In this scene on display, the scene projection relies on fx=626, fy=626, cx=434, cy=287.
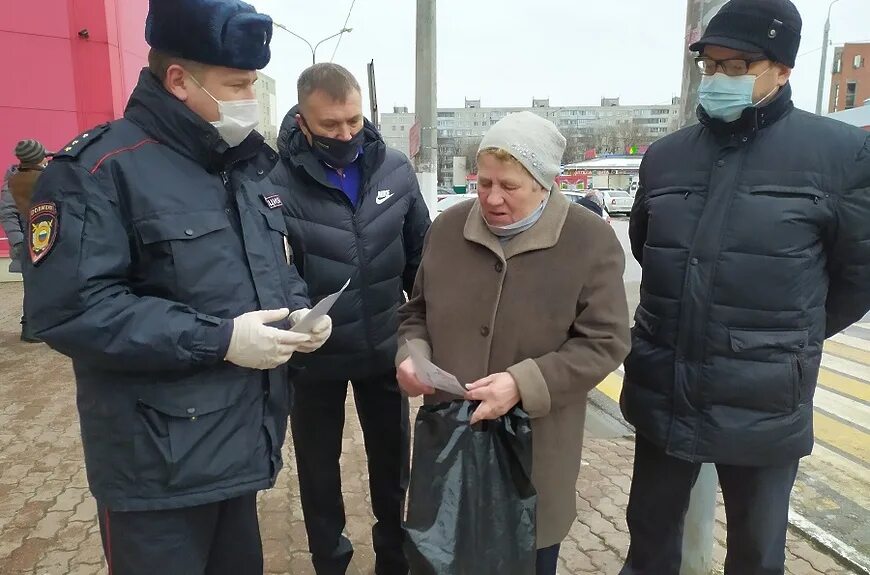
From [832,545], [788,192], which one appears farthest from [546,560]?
[832,545]

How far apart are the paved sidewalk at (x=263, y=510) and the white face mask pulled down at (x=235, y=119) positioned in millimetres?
2039

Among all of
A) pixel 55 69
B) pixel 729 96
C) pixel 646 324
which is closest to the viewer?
pixel 729 96

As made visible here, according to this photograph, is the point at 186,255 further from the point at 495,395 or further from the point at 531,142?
the point at 531,142

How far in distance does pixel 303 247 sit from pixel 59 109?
991cm

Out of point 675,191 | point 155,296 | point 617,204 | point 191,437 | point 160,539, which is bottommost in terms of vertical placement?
point 617,204

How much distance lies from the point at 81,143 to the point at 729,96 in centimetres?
190

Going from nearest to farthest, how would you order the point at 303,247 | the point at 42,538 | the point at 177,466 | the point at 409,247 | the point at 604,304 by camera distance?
the point at 177,466 → the point at 604,304 → the point at 303,247 → the point at 409,247 → the point at 42,538

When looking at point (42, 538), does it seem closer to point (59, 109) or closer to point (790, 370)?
point (790, 370)

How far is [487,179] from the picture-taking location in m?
1.90

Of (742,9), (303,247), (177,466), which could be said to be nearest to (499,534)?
(177,466)

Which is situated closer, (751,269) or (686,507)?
(751,269)

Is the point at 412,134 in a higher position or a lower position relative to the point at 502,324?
higher

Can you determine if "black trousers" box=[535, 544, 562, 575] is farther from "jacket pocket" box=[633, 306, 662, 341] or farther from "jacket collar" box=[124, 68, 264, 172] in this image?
"jacket collar" box=[124, 68, 264, 172]

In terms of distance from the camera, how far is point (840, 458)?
419cm
